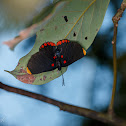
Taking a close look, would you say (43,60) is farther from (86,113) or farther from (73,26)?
(86,113)

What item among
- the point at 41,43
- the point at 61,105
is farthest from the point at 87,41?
the point at 61,105

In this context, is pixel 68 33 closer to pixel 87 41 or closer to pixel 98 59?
pixel 87 41

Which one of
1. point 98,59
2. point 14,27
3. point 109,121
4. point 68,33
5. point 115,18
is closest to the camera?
point 109,121

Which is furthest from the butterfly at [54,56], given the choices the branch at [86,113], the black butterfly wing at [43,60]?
the branch at [86,113]

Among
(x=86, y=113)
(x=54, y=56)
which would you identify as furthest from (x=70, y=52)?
(x=86, y=113)

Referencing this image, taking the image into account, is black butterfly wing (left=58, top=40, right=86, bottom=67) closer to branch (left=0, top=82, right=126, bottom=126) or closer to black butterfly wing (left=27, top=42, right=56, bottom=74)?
black butterfly wing (left=27, top=42, right=56, bottom=74)

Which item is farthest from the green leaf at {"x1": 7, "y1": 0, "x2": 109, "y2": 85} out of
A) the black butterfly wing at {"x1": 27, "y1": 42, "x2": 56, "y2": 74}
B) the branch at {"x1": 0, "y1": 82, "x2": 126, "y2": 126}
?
the branch at {"x1": 0, "y1": 82, "x2": 126, "y2": 126}

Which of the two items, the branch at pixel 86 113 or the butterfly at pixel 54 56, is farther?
the butterfly at pixel 54 56

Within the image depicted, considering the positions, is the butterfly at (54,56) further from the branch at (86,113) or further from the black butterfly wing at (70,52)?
the branch at (86,113)
